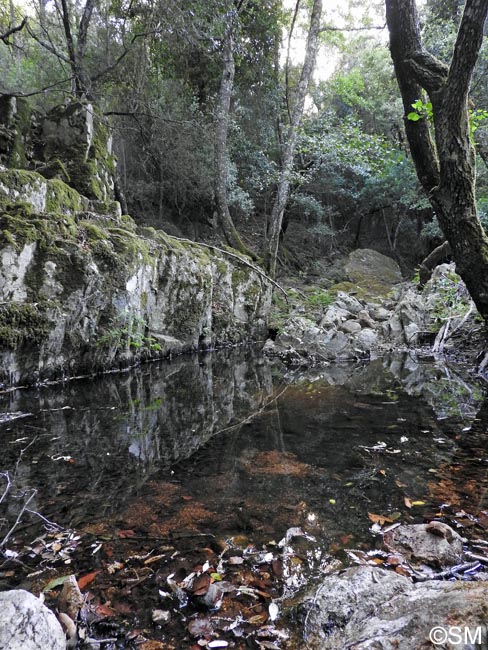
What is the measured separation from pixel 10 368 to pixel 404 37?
6057 mm

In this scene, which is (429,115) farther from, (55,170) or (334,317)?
(55,170)

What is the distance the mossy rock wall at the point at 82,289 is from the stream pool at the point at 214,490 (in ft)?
2.86

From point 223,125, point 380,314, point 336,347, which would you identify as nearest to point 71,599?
point 336,347

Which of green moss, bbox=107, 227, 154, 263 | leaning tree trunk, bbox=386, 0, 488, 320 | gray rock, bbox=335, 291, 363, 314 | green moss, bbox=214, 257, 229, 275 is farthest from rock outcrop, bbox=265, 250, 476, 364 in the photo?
leaning tree trunk, bbox=386, 0, 488, 320

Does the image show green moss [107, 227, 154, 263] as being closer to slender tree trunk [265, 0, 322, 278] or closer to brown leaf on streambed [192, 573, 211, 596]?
brown leaf on streambed [192, 573, 211, 596]

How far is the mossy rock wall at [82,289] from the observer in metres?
5.70

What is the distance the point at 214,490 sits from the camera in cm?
284

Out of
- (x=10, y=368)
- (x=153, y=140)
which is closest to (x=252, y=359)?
(x=10, y=368)

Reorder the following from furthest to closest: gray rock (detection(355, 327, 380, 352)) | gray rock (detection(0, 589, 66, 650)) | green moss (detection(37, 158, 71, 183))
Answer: gray rock (detection(355, 327, 380, 352)), green moss (detection(37, 158, 71, 183)), gray rock (detection(0, 589, 66, 650))

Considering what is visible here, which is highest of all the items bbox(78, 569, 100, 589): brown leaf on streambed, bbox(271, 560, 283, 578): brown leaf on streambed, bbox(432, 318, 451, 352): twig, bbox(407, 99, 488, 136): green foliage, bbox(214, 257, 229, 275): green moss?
bbox(407, 99, 488, 136): green foliage

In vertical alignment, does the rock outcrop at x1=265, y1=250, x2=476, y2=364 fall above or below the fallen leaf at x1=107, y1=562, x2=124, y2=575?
above

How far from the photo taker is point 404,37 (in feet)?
12.5

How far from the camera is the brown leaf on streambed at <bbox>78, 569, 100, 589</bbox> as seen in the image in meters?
1.84

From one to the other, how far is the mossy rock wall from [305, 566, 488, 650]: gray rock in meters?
5.17
